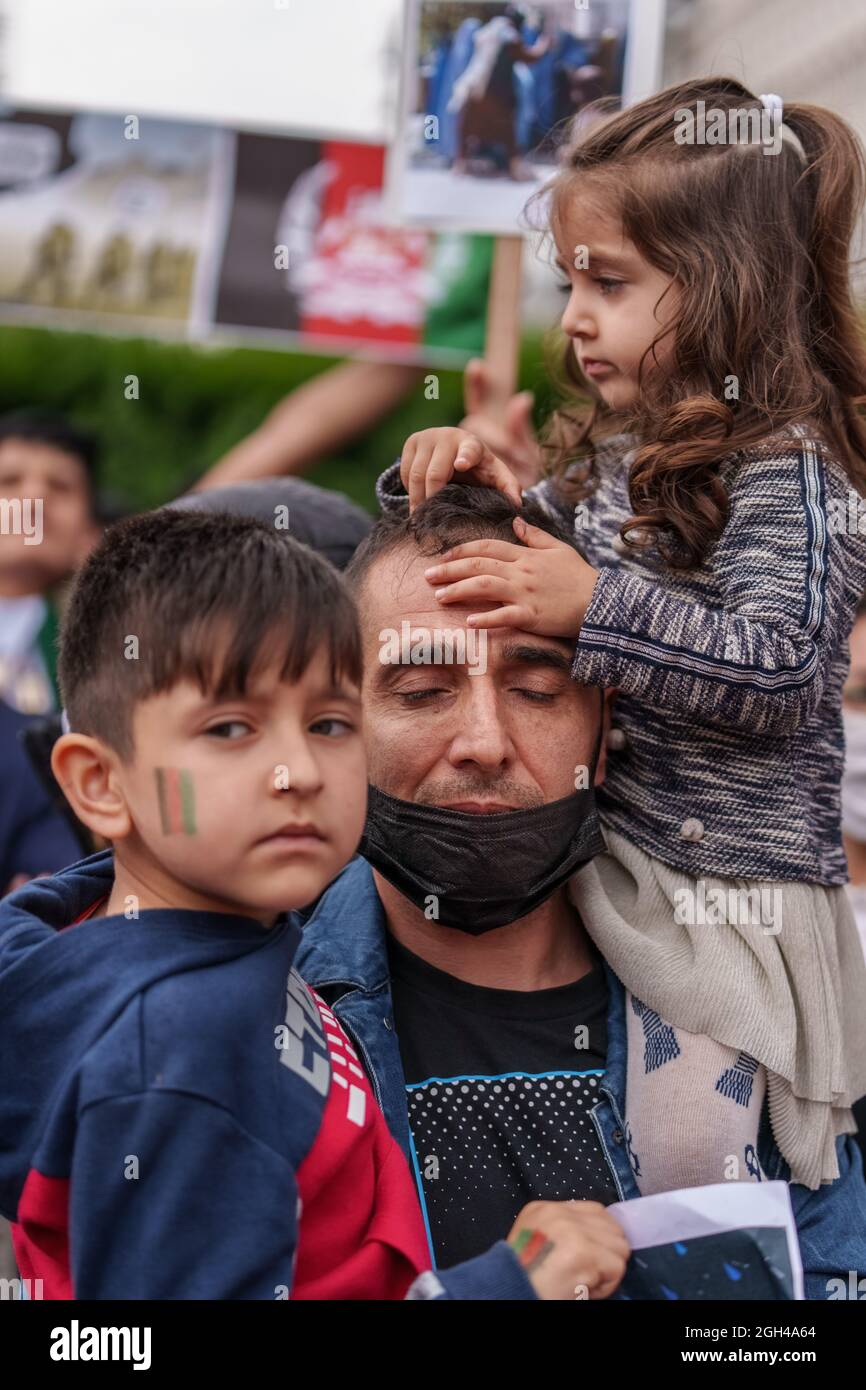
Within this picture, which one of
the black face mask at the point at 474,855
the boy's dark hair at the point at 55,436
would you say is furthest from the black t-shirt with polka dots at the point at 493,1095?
the boy's dark hair at the point at 55,436

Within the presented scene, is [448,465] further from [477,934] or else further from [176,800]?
[176,800]

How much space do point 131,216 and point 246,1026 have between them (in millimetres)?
6198

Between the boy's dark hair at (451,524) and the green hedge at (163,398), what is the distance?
7.60 meters

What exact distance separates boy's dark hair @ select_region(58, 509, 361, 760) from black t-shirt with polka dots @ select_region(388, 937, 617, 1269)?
2.63 ft

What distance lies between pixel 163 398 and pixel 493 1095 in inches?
343

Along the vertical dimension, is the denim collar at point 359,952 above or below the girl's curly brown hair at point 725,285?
below

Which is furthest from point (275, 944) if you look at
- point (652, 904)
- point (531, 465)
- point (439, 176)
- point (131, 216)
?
point (131, 216)

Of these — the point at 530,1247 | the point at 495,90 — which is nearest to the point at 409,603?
the point at 530,1247

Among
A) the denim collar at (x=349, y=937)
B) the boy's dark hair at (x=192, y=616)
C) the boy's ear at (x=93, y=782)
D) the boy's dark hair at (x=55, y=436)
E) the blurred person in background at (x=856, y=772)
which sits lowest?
the blurred person in background at (x=856, y=772)

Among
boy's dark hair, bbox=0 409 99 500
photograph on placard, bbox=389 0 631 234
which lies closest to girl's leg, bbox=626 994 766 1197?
photograph on placard, bbox=389 0 631 234

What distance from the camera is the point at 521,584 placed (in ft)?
8.06

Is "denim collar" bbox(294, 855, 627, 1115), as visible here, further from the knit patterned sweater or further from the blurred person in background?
the blurred person in background

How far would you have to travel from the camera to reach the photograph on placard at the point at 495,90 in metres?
4.09

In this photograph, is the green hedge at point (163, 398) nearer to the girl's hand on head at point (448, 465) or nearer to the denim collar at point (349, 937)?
the girl's hand on head at point (448, 465)
